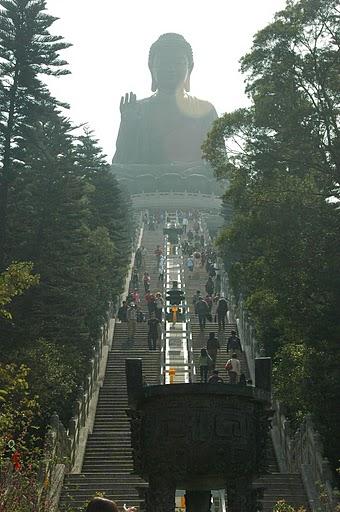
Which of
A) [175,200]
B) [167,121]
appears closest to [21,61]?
[175,200]

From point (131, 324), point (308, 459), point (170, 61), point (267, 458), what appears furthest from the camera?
point (170, 61)

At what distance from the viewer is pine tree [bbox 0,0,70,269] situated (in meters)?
23.8

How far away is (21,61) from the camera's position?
79.2 ft

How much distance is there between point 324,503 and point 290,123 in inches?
273

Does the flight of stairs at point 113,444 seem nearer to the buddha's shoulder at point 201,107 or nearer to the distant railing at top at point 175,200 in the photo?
the distant railing at top at point 175,200

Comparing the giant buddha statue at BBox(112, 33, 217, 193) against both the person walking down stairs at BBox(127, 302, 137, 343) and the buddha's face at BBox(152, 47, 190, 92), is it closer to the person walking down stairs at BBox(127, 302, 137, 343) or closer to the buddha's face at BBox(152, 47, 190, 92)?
the buddha's face at BBox(152, 47, 190, 92)

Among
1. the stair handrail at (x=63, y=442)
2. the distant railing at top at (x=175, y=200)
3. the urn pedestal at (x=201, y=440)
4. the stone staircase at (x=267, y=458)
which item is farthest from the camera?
the distant railing at top at (x=175, y=200)

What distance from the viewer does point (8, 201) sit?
2267 cm

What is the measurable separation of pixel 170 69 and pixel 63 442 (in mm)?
58691

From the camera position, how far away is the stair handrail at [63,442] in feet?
44.9

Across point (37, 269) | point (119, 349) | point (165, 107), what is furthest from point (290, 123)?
point (165, 107)

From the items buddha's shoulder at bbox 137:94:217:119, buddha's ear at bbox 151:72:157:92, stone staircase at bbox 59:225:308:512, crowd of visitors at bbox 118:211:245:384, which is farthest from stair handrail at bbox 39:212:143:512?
buddha's ear at bbox 151:72:157:92

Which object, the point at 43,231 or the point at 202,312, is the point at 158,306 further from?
the point at 43,231

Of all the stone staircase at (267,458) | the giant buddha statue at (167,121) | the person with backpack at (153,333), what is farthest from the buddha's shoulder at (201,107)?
the person with backpack at (153,333)
